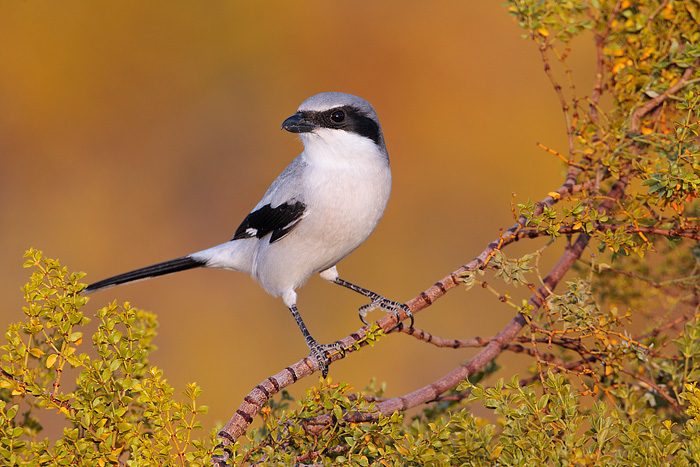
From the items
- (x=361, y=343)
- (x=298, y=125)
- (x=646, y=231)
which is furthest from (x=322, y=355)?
(x=646, y=231)

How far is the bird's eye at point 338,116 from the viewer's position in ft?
9.30

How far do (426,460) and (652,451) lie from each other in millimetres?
541

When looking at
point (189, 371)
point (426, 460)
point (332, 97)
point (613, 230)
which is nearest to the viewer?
point (426, 460)

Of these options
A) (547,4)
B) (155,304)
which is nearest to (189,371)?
(155,304)

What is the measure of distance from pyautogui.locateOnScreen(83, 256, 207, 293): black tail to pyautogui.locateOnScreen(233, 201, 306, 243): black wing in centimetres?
40

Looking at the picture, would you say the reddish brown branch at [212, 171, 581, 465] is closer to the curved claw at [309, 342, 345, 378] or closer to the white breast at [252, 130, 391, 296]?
the curved claw at [309, 342, 345, 378]

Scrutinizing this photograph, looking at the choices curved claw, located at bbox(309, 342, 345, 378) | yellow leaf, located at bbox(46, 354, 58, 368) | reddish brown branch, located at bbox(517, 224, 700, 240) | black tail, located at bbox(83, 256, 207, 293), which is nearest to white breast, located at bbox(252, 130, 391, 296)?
curved claw, located at bbox(309, 342, 345, 378)

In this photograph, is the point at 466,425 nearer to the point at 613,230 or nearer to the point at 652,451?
the point at 652,451

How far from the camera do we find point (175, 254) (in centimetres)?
612

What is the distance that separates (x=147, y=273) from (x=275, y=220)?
2.57 feet

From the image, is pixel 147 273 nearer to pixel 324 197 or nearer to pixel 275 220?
pixel 275 220

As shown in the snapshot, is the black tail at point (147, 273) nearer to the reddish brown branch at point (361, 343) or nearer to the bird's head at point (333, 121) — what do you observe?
the bird's head at point (333, 121)

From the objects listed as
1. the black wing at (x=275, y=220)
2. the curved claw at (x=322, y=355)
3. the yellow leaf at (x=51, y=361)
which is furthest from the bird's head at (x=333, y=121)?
the yellow leaf at (x=51, y=361)

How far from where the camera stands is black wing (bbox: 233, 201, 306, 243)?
9.66 ft
